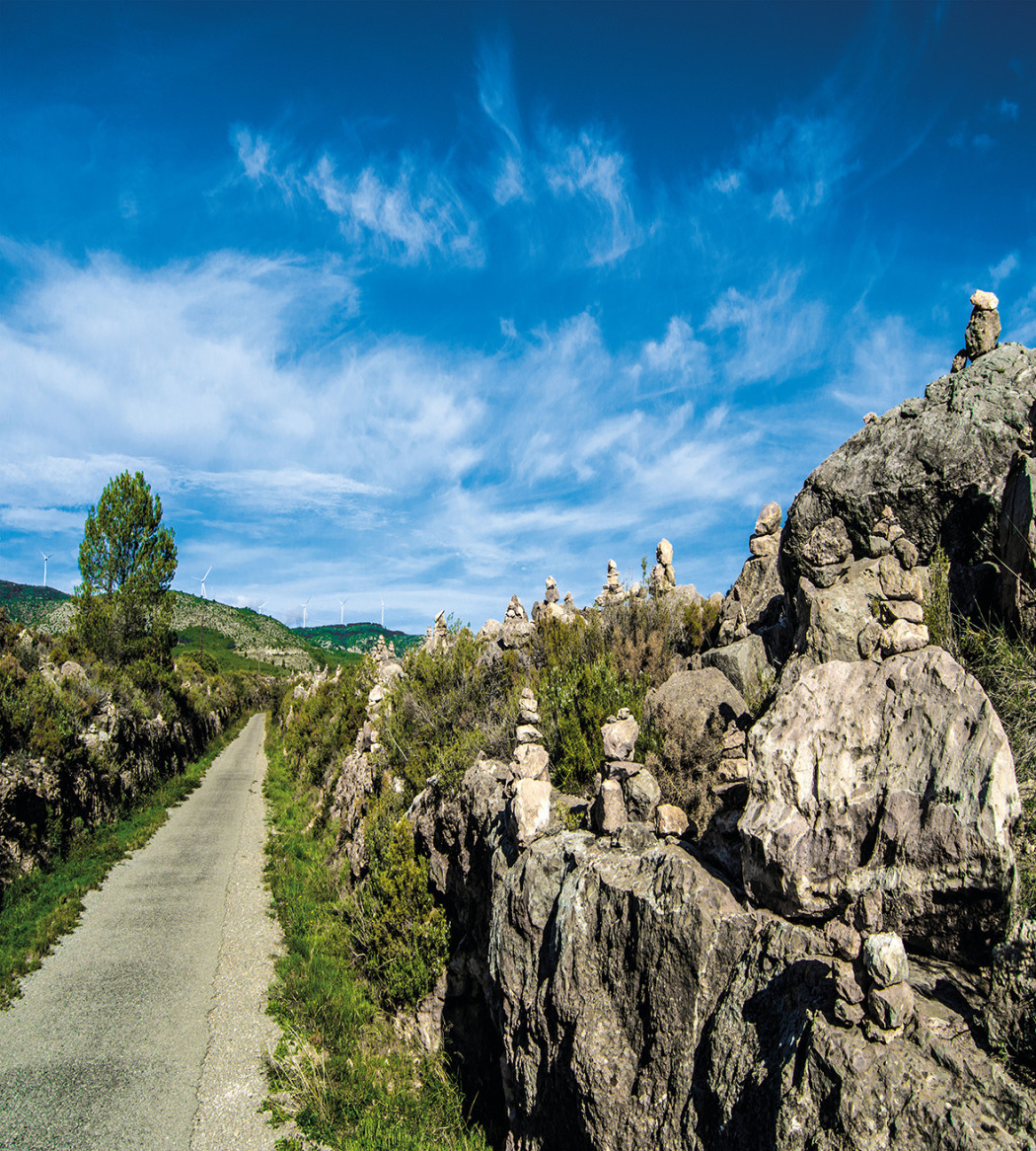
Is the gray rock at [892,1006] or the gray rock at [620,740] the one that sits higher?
the gray rock at [620,740]

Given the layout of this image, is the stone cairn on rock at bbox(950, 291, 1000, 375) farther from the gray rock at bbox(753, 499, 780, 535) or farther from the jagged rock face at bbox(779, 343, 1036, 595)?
the gray rock at bbox(753, 499, 780, 535)

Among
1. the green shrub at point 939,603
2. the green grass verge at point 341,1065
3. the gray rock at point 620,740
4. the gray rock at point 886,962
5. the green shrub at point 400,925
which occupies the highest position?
the green shrub at point 939,603

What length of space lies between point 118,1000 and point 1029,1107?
11147 mm

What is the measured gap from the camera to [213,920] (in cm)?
1256

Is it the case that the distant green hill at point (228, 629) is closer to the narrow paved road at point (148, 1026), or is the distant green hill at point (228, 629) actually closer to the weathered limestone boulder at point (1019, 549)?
the narrow paved road at point (148, 1026)

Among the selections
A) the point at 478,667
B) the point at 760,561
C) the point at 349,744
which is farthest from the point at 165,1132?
the point at 349,744

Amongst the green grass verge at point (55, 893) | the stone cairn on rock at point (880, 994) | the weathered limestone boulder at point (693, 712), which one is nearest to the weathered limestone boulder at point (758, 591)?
the weathered limestone boulder at point (693, 712)

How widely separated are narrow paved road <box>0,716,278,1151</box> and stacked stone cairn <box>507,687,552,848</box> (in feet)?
14.8

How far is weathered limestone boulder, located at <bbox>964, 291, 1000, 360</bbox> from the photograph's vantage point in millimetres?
8336

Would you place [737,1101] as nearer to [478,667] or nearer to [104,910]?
[478,667]

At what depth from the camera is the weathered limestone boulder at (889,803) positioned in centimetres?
373

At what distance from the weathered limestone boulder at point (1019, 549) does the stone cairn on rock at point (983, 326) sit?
261 centimetres

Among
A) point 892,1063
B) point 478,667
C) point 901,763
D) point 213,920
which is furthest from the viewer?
point 478,667

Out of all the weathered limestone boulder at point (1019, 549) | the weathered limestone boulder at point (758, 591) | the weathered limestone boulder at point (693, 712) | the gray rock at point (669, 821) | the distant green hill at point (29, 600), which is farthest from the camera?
the distant green hill at point (29, 600)
